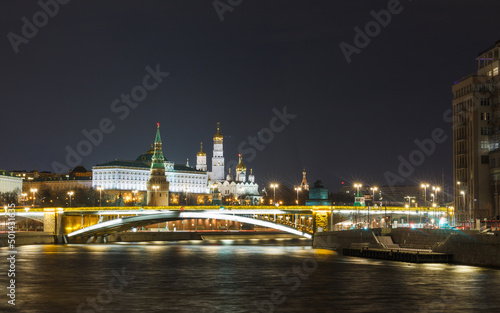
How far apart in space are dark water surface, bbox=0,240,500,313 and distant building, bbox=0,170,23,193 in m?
133

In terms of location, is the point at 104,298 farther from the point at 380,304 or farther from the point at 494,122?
the point at 494,122

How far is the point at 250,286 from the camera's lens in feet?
125

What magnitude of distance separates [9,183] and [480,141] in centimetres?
13452

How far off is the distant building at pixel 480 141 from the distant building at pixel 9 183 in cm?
12056

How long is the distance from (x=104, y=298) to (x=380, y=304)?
11.4m

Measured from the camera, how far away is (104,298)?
32625mm

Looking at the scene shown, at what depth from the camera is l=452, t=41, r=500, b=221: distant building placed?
266 ft

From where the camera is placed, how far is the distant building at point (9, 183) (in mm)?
181750

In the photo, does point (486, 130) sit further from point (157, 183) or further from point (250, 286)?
point (157, 183)

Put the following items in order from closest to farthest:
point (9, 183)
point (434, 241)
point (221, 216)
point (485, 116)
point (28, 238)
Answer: point (434, 241) < point (221, 216) < point (28, 238) < point (485, 116) < point (9, 183)

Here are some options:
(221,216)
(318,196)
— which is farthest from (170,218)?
(318,196)

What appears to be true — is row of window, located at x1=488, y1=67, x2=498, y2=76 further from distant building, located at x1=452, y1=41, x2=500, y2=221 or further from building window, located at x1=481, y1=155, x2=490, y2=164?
building window, located at x1=481, y1=155, x2=490, y2=164

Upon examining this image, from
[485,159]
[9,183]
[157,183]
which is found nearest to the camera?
[485,159]

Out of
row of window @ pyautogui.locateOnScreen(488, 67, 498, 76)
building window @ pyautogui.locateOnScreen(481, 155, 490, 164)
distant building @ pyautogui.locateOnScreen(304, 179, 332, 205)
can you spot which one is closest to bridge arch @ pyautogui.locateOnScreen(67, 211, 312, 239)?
distant building @ pyautogui.locateOnScreen(304, 179, 332, 205)
